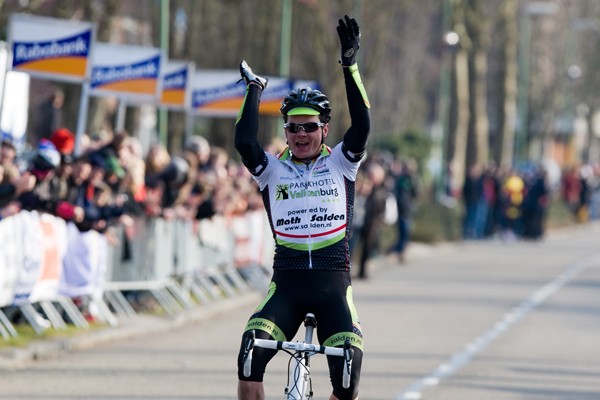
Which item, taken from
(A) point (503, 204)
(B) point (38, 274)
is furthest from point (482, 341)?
(A) point (503, 204)

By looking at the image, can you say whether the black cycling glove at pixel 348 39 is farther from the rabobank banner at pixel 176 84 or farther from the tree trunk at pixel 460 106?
the tree trunk at pixel 460 106

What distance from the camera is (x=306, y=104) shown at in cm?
786

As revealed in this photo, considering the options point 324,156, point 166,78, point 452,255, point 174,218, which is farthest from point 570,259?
point 324,156

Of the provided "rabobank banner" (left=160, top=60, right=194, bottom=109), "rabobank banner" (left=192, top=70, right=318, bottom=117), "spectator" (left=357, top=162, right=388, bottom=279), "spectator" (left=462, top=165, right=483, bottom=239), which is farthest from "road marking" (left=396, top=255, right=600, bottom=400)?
"spectator" (left=462, top=165, right=483, bottom=239)

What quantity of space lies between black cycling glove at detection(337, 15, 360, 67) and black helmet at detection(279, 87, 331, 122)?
0.23 m

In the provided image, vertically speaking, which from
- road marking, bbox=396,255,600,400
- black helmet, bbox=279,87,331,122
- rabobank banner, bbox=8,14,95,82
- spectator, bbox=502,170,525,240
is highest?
rabobank banner, bbox=8,14,95,82

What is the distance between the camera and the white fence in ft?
45.9

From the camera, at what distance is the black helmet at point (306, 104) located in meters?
7.85

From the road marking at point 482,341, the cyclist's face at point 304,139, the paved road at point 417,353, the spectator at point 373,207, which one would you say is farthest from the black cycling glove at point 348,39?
the spectator at point 373,207

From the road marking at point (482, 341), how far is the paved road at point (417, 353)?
0.01 m

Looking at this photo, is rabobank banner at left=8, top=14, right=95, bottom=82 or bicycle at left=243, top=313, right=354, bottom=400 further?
rabobank banner at left=8, top=14, right=95, bottom=82

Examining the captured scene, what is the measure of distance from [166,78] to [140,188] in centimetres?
594

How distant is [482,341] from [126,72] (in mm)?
5780

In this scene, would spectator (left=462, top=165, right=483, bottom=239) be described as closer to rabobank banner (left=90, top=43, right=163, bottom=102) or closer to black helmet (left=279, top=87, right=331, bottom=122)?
rabobank banner (left=90, top=43, right=163, bottom=102)
